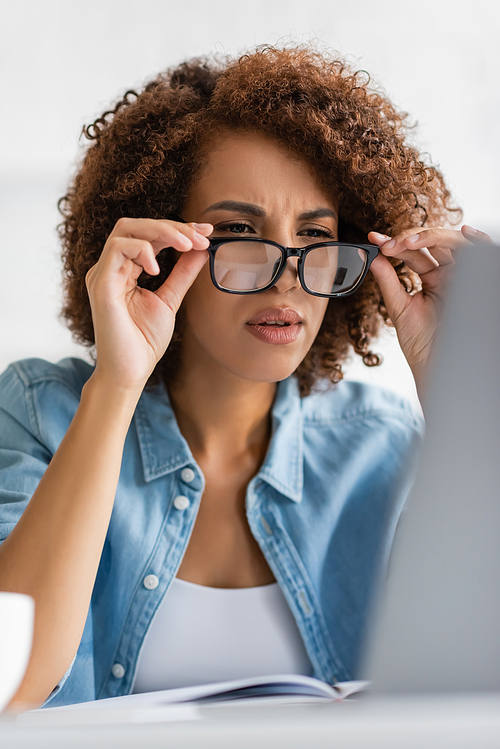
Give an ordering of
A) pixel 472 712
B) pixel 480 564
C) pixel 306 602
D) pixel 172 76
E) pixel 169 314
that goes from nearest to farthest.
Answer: pixel 472 712, pixel 480 564, pixel 169 314, pixel 306 602, pixel 172 76

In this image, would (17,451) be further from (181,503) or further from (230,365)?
(230,365)

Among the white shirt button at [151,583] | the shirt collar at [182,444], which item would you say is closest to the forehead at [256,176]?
the shirt collar at [182,444]

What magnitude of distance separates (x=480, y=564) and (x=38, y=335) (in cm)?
211

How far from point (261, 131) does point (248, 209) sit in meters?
0.19

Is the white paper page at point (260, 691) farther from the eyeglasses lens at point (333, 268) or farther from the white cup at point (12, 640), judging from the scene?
the eyeglasses lens at point (333, 268)

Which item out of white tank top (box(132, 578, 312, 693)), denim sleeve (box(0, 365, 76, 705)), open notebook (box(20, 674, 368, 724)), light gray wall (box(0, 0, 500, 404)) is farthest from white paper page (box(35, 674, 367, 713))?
light gray wall (box(0, 0, 500, 404))

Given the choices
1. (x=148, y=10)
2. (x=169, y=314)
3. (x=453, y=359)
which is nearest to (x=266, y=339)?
(x=169, y=314)

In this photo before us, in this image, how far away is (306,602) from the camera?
48.2 inches

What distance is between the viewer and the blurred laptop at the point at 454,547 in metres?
0.40

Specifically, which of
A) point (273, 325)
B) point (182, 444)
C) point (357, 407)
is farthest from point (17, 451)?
point (357, 407)

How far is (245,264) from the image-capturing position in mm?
1075

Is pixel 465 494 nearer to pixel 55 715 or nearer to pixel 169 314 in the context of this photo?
pixel 55 715

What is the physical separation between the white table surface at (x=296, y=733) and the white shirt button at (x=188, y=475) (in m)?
0.97

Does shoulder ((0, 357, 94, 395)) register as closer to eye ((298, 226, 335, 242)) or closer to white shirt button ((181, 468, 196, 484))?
white shirt button ((181, 468, 196, 484))
